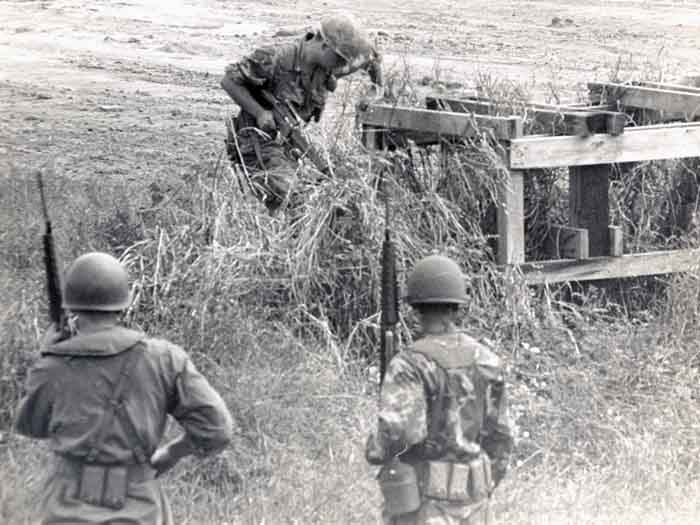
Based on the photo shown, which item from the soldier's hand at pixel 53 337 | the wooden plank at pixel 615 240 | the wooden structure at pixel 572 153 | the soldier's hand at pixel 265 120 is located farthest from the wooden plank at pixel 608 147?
the soldier's hand at pixel 53 337

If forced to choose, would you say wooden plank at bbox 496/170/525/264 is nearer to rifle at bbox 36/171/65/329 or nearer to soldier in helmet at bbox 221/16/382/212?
soldier in helmet at bbox 221/16/382/212

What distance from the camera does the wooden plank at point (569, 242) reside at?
29.7 feet

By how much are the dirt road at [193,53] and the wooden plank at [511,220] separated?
338 centimetres

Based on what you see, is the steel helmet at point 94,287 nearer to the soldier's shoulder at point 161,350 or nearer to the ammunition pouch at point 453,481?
the soldier's shoulder at point 161,350

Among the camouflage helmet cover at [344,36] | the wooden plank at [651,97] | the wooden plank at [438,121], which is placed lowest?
the wooden plank at [438,121]

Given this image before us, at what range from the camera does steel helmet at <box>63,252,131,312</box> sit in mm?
4922

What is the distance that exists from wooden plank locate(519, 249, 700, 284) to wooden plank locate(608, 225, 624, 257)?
4 centimetres

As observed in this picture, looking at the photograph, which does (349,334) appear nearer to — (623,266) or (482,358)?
(623,266)

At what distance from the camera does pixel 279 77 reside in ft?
31.3

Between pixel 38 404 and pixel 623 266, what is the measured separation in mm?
4940

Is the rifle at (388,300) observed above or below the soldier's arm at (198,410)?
above

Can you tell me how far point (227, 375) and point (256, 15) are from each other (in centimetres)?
1749

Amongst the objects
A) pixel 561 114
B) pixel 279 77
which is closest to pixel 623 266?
pixel 561 114

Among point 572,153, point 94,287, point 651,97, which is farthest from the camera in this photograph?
point 651,97
